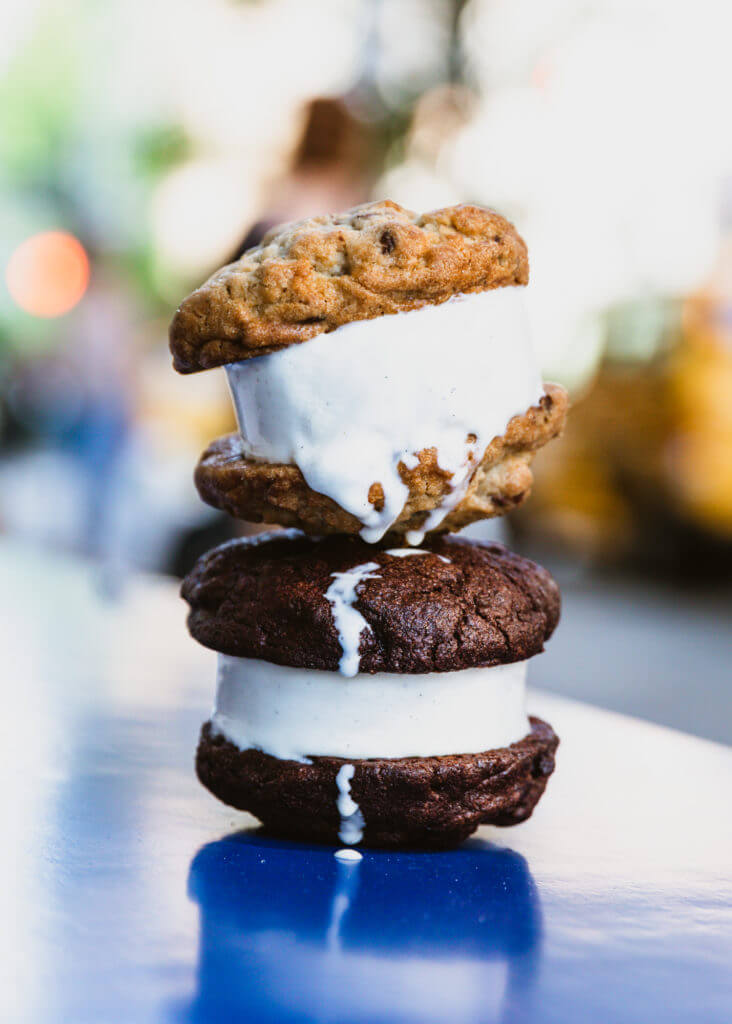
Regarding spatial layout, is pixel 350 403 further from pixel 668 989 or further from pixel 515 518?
pixel 515 518

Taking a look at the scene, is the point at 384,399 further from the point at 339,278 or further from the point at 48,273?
the point at 48,273

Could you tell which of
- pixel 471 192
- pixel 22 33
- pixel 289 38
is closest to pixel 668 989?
pixel 471 192

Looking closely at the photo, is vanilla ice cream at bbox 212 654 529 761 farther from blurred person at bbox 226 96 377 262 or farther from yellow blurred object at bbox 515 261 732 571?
yellow blurred object at bbox 515 261 732 571

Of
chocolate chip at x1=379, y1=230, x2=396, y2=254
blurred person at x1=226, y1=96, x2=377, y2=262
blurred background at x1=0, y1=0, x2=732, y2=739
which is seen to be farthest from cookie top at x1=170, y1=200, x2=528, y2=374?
blurred background at x1=0, y1=0, x2=732, y2=739

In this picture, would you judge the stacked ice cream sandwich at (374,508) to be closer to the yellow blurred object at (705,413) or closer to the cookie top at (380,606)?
the cookie top at (380,606)

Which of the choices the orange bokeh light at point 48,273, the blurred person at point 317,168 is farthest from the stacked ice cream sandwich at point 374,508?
the orange bokeh light at point 48,273

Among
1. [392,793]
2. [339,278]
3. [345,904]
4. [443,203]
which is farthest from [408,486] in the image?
[443,203]
